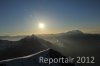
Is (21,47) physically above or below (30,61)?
below

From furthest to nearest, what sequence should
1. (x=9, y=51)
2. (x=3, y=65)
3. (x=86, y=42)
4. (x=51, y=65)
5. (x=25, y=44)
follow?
(x=86, y=42) < (x=25, y=44) < (x=9, y=51) < (x=51, y=65) < (x=3, y=65)

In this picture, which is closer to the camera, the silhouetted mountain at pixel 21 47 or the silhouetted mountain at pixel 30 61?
the silhouetted mountain at pixel 30 61

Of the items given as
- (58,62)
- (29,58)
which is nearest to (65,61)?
(58,62)

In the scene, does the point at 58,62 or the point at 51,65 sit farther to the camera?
the point at 58,62

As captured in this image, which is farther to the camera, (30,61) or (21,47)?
(21,47)

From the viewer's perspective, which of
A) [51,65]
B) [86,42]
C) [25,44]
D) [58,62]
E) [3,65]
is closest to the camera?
[3,65]

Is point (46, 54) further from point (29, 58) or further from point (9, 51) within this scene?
point (9, 51)

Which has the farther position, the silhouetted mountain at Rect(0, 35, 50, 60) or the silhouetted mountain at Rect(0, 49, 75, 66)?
the silhouetted mountain at Rect(0, 35, 50, 60)

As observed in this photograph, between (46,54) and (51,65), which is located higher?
(46,54)
